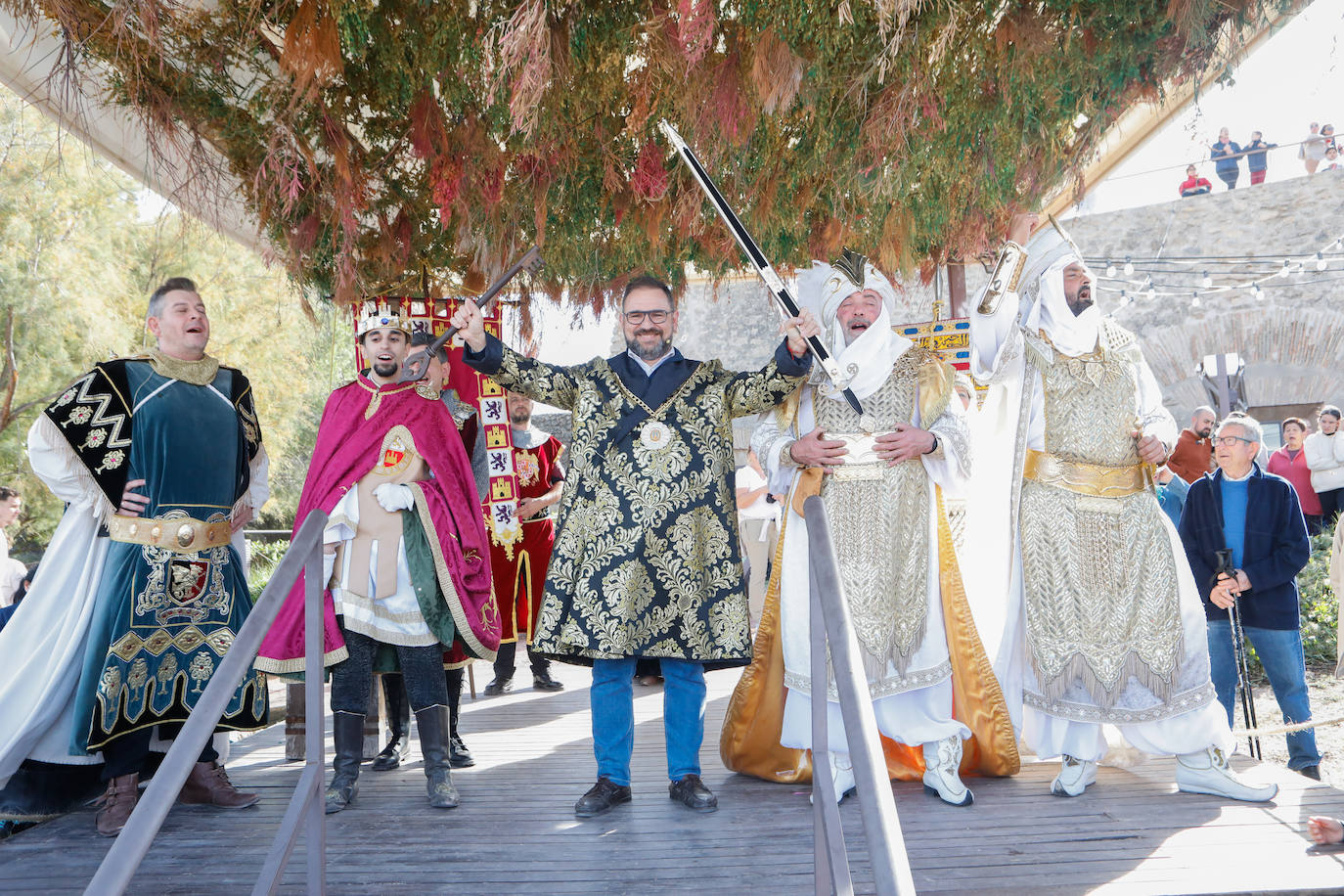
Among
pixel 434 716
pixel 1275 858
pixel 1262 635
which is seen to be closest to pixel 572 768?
pixel 434 716

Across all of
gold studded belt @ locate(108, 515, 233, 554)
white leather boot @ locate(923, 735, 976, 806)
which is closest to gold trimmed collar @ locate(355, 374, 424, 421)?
gold studded belt @ locate(108, 515, 233, 554)

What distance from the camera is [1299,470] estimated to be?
9.42m

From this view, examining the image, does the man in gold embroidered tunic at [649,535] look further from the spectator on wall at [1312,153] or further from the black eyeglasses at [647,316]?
the spectator on wall at [1312,153]

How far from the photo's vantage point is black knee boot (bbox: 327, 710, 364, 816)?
3.69 m

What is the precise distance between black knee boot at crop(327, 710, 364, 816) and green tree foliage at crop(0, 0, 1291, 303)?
6.10 ft

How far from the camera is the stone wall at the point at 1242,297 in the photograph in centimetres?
1603

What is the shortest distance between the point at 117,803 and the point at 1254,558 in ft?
16.2

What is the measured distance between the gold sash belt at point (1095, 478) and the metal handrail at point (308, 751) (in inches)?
101

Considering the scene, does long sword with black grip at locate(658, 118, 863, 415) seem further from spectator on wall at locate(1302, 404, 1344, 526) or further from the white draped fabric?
spectator on wall at locate(1302, 404, 1344, 526)

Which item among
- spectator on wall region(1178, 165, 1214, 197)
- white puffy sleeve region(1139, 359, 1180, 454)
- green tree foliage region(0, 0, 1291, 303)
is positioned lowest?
white puffy sleeve region(1139, 359, 1180, 454)

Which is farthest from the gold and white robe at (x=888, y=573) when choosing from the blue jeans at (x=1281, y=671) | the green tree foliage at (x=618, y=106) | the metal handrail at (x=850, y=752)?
the blue jeans at (x=1281, y=671)

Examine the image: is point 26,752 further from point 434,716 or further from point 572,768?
point 572,768

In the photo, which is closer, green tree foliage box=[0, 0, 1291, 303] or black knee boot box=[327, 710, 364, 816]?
green tree foliage box=[0, 0, 1291, 303]

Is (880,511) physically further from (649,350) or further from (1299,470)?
(1299,470)
